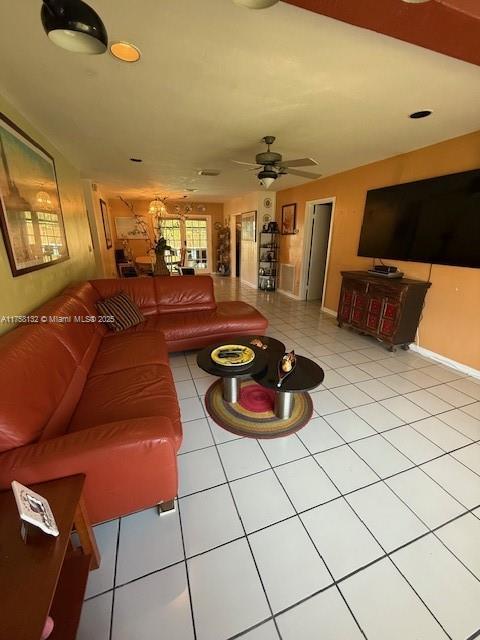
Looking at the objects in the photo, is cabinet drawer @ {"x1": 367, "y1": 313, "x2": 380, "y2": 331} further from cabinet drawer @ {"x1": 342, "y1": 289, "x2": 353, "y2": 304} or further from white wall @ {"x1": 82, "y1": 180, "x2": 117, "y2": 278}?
white wall @ {"x1": 82, "y1": 180, "x2": 117, "y2": 278}

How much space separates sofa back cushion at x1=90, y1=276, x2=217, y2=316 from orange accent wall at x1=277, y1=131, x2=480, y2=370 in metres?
2.43

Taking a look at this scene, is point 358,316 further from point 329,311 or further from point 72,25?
point 72,25

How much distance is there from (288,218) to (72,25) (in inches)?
205

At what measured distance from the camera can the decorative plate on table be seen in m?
1.92

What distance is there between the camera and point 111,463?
1090 millimetres

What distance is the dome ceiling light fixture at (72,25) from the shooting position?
0.91m

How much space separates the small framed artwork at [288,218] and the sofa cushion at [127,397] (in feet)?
15.5

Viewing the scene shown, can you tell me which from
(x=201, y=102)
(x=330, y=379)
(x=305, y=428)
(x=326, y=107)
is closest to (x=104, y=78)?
(x=201, y=102)

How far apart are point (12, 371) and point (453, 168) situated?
4.03m

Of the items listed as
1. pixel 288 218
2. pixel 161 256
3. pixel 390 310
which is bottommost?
pixel 390 310

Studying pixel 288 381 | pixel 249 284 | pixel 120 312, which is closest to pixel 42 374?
pixel 120 312

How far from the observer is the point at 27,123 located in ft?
7.80

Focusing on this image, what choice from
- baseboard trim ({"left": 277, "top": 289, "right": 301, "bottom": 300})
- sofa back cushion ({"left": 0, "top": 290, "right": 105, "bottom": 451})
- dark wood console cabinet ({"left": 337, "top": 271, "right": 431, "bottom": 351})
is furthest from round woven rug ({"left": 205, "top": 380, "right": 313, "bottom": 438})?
baseboard trim ({"left": 277, "top": 289, "right": 301, "bottom": 300})

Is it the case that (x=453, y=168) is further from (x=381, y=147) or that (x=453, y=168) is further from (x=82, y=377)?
(x=82, y=377)
